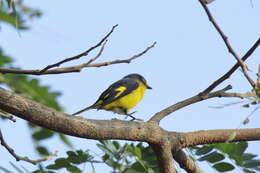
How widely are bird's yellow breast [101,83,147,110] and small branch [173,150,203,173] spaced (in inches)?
137

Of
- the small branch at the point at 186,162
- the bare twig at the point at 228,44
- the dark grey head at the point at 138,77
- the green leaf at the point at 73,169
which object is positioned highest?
the bare twig at the point at 228,44

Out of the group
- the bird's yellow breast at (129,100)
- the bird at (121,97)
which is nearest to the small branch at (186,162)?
the bird at (121,97)

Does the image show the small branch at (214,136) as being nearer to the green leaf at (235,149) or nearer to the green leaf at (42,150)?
the green leaf at (235,149)

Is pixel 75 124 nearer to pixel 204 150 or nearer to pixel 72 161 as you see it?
pixel 72 161

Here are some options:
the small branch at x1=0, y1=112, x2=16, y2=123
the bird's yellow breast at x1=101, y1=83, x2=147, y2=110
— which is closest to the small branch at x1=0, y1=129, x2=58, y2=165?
the small branch at x1=0, y1=112, x2=16, y2=123

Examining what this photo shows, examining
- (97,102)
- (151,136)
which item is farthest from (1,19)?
(97,102)

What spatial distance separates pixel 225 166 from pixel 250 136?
253 mm

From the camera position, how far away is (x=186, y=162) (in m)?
2.71

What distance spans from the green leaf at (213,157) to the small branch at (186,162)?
0.17 metres

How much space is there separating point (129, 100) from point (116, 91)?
215 millimetres

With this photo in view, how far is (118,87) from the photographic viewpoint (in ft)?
21.6

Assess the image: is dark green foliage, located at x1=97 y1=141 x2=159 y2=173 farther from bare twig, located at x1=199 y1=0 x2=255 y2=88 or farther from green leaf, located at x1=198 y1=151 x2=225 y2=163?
bare twig, located at x1=199 y1=0 x2=255 y2=88

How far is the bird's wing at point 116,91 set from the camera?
6.15 meters

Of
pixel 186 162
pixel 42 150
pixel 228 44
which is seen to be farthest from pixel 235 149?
pixel 42 150
